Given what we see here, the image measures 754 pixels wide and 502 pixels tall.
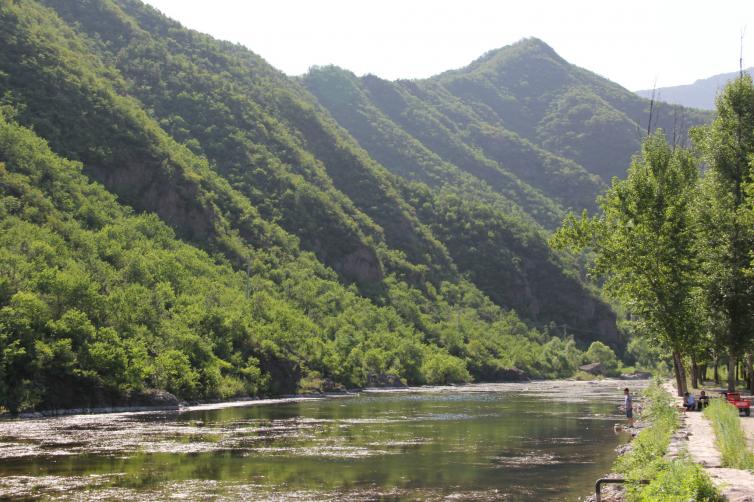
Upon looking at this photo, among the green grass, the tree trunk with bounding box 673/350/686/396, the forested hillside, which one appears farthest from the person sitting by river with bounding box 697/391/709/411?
the forested hillside

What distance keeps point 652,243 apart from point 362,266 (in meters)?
125

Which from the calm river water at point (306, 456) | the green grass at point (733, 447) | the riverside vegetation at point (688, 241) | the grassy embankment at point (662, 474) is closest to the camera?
the grassy embankment at point (662, 474)

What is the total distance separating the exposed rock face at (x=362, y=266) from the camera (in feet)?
570

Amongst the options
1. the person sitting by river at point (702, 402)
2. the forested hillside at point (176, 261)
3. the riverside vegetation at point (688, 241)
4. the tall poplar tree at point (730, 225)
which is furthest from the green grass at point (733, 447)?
the forested hillside at point (176, 261)

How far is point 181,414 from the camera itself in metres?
62.4

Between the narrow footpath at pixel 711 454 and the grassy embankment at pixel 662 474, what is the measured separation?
0.41 metres

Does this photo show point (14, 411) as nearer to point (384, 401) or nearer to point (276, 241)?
point (384, 401)

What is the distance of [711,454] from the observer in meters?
25.8

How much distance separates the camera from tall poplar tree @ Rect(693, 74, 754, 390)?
→ 49.7 metres

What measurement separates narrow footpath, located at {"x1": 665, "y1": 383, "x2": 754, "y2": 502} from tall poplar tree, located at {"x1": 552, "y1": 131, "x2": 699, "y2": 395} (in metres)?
12.0

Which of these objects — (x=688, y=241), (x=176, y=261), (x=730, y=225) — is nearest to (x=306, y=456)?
(x=730, y=225)

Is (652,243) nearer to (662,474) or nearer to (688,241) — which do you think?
(688,241)

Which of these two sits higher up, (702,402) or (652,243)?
(652,243)

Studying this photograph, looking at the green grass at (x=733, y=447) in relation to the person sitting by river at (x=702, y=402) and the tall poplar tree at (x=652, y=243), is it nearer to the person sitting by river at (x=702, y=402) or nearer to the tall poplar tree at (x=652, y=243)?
the person sitting by river at (x=702, y=402)
